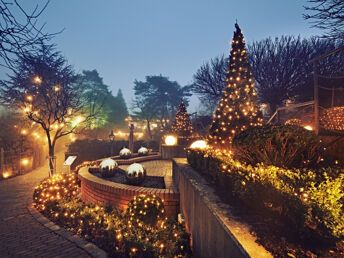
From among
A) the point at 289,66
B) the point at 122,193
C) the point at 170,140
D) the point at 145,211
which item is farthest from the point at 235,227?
the point at 289,66

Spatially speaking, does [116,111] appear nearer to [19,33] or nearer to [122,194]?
[122,194]

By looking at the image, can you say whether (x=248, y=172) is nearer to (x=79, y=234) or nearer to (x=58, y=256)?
(x=58, y=256)

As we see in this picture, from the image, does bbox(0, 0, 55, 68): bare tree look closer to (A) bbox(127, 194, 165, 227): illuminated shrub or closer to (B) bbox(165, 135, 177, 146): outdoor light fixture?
(A) bbox(127, 194, 165, 227): illuminated shrub

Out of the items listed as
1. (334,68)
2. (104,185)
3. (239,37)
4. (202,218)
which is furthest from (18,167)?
(334,68)

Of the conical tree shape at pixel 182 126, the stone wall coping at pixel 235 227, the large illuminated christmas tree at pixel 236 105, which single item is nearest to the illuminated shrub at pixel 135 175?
the large illuminated christmas tree at pixel 236 105

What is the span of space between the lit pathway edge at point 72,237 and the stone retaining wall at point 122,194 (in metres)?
1.35

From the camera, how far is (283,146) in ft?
11.5

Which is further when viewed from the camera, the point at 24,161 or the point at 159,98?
the point at 159,98

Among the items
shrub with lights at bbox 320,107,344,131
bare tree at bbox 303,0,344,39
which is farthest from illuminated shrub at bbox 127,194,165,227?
bare tree at bbox 303,0,344,39

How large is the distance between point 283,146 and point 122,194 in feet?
15.0

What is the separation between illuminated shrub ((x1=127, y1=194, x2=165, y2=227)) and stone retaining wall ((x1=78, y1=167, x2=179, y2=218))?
461mm

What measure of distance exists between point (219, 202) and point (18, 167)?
1644 centimetres

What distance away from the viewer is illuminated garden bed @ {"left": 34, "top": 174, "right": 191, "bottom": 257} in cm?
366

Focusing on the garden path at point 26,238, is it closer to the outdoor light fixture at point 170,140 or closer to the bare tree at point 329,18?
the bare tree at point 329,18
